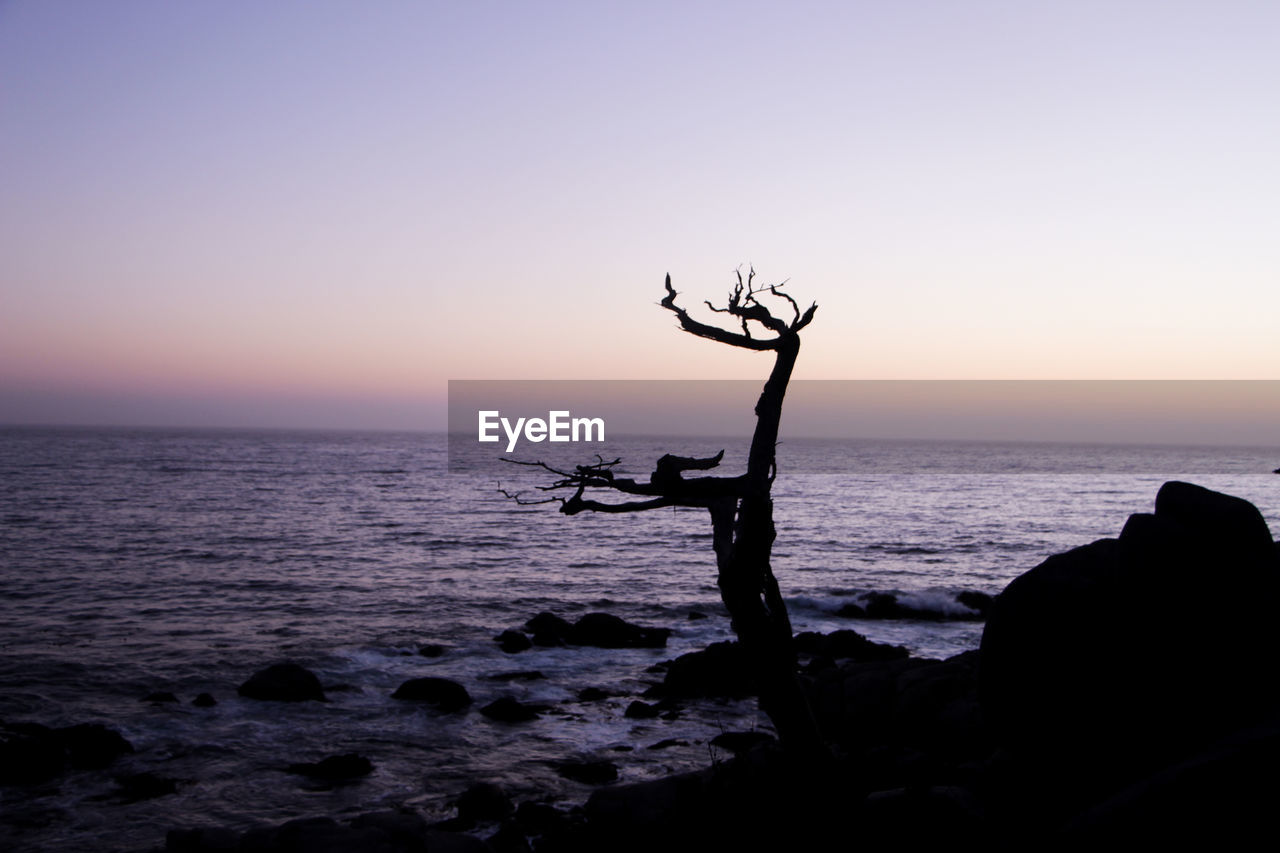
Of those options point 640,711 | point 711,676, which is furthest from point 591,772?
point 711,676

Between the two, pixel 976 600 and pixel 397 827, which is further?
pixel 976 600

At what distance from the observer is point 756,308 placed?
8.91 metres

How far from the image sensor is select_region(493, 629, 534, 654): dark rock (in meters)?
25.1

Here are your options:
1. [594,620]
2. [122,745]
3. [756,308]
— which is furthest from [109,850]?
[594,620]

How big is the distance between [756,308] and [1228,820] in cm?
582

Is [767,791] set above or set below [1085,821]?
below

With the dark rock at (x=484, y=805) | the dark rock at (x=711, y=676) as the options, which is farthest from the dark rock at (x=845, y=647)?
the dark rock at (x=484, y=805)

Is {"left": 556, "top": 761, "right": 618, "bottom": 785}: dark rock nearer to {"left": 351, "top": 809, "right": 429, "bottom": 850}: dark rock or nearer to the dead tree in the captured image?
{"left": 351, "top": 809, "right": 429, "bottom": 850}: dark rock

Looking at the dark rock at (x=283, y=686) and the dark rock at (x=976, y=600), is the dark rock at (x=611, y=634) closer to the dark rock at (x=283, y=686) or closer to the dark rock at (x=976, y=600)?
the dark rock at (x=283, y=686)

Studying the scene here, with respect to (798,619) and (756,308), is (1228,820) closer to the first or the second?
(756,308)

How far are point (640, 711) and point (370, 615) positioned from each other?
14.1 meters

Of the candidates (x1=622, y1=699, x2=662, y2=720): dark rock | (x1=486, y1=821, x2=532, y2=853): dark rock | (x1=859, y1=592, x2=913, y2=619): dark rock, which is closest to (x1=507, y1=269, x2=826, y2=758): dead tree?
(x1=486, y1=821, x2=532, y2=853): dark rock

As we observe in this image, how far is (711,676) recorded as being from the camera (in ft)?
68.8

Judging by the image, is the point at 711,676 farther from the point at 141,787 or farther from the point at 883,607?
the point at 883,607
